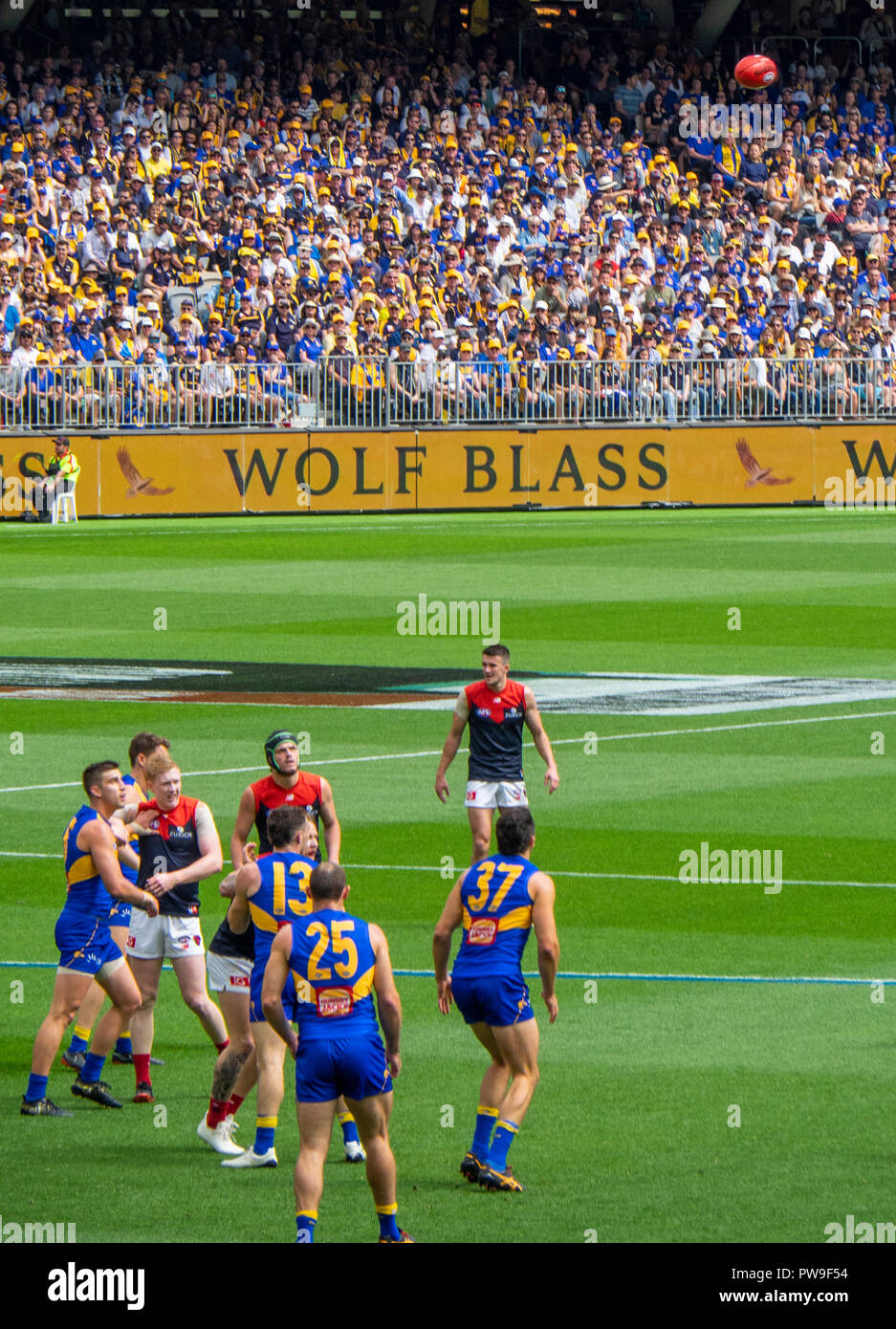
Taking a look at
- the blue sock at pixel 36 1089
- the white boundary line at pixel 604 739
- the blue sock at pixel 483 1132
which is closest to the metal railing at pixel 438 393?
the white boundary line at pixel 604 739

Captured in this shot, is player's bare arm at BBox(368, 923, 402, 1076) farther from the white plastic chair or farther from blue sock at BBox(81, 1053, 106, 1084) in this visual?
the white plastic chair

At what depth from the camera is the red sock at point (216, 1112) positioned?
9959 millimetres

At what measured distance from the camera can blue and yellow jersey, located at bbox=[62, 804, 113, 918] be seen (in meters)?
11.0

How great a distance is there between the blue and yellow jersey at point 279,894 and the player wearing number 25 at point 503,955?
63cm

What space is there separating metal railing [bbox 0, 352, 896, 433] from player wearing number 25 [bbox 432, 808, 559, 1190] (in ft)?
108

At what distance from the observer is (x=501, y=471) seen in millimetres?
45125

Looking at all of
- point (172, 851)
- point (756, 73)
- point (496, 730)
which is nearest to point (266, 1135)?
point (172, 851)

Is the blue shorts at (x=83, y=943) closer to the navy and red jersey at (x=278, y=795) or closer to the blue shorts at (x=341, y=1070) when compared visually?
the navy and red jersey at (x=278, y=795)

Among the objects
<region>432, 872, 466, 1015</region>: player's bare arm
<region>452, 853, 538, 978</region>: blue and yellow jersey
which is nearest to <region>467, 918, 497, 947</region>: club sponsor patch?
<region>452, 853, 538, 978</region>: blue and yellow jersey

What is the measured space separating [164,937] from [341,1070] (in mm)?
2907

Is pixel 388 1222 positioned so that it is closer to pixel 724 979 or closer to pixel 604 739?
pixel 724 979

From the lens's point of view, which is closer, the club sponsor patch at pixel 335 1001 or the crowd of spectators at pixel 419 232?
the club sponsor patch at pixel 335 1001

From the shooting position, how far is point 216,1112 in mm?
9969
